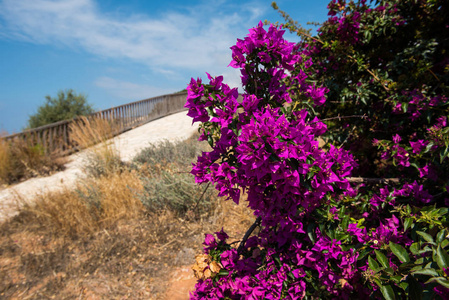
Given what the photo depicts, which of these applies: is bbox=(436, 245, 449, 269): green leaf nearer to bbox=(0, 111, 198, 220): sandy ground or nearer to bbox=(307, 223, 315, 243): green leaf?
bbox=(307, 223, 315, 243): green leaf

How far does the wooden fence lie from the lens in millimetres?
8633

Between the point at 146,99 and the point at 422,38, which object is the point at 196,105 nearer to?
the point at 422,38

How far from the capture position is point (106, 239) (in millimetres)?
3477

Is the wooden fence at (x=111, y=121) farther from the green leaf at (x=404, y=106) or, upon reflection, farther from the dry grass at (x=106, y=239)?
the green leaf at (x=404, y=106)

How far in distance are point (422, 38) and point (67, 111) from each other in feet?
65.7

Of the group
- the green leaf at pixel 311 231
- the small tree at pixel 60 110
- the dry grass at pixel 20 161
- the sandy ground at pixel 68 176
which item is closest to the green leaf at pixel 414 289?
the green leaf at pixel 311 231

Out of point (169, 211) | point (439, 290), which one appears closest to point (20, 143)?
point (169, 211)

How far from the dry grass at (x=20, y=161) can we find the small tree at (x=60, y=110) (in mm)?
10163

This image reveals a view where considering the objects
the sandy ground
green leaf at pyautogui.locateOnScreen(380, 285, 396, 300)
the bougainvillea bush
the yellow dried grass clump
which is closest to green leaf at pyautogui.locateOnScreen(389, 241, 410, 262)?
the bougainvillea bush

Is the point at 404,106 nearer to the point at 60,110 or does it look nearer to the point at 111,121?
the point at 111,121

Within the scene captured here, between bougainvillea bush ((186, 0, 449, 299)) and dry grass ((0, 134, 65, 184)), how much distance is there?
7496mm

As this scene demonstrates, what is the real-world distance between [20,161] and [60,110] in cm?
1197

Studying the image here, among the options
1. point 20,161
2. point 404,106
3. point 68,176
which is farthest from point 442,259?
point 20,161

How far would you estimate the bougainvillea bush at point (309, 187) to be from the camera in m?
1.09
